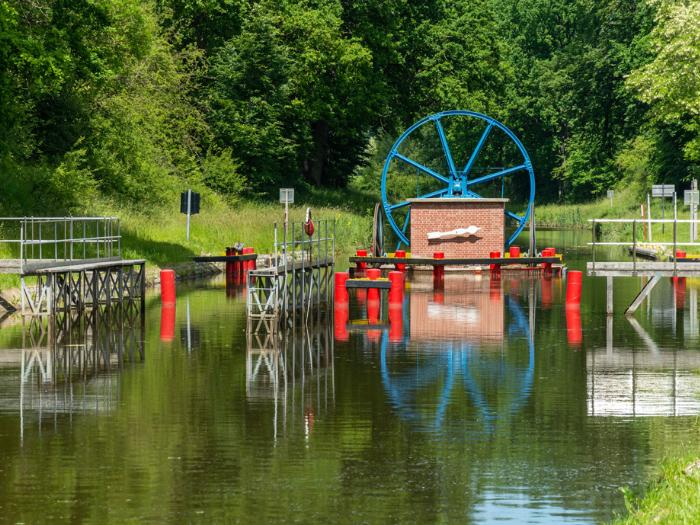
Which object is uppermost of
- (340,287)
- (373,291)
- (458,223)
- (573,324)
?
(458,223)

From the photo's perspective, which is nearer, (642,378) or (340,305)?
(642,378)

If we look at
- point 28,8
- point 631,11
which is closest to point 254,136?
point 28,8

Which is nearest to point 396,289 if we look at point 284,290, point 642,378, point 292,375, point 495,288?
point 495,288

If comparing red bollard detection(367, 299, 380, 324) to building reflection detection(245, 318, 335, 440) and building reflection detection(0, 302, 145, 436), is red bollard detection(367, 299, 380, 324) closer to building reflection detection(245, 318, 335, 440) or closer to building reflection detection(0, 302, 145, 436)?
building reflection detection(245, 318, 335, 440)

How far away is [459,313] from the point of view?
36.6 m

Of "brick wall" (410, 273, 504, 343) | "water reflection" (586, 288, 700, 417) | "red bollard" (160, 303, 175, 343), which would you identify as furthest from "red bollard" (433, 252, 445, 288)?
"water reflection" (586, 288, 700, 417)

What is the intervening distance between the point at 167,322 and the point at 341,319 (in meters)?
4.33

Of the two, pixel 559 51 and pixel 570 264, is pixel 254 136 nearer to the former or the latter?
pixel 570 264

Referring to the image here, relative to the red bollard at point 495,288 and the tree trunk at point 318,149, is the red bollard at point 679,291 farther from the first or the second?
the tree trunk at point 318,149

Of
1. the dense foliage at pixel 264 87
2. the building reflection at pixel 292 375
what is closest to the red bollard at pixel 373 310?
the building reflection at pixel 292 375

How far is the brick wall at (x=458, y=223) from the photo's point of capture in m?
52.9

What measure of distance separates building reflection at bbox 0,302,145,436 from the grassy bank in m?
8.98

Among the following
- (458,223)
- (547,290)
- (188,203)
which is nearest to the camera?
(547,290)

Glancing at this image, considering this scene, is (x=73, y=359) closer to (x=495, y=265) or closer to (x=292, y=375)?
(x=292, y=375)
